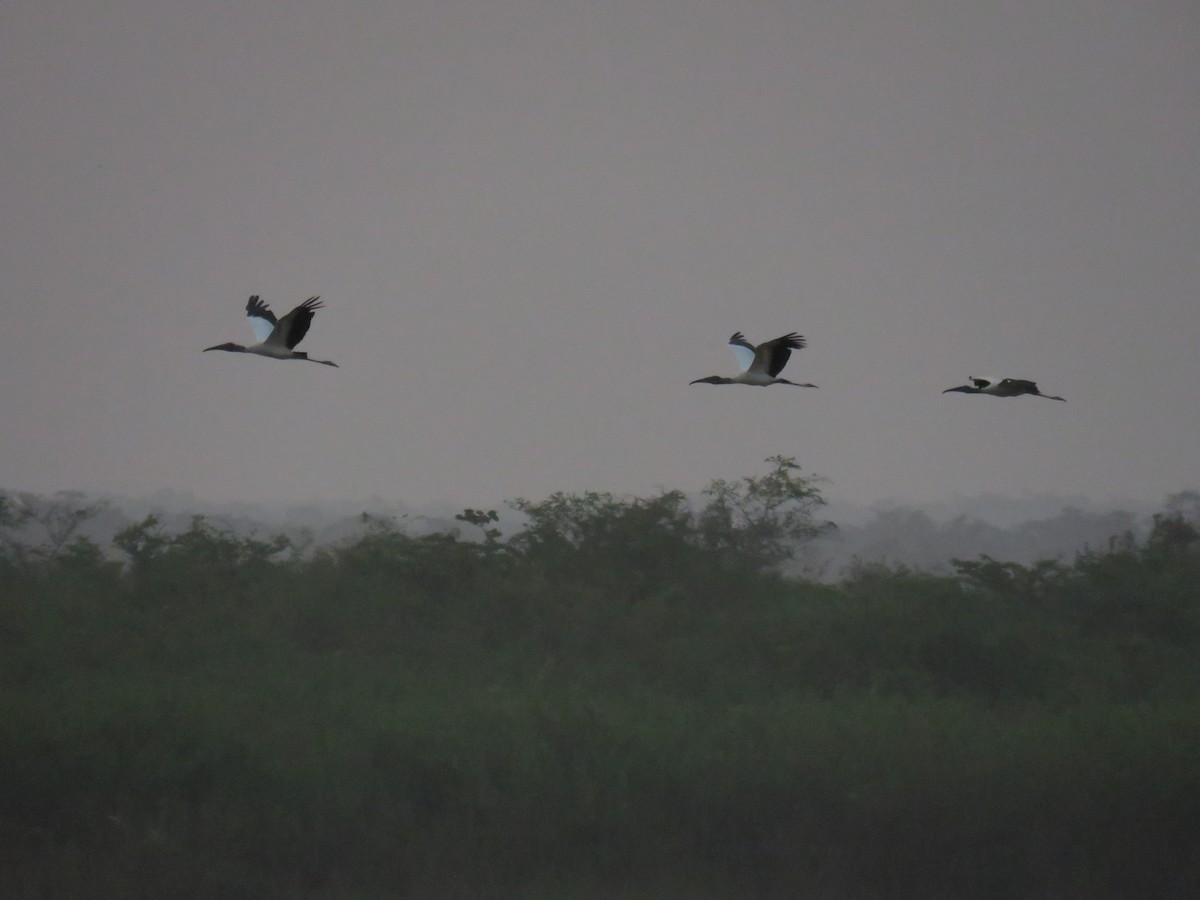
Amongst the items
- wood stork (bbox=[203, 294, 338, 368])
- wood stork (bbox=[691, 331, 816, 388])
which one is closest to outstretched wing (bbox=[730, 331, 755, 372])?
wood stork (bbox=[691, 331, 816, 388])

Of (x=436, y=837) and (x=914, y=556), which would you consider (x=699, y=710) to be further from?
(x=914, y=556)

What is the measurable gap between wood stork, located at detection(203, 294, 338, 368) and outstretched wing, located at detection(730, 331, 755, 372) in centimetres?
413

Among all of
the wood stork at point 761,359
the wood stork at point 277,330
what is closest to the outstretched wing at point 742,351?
the wood stork at point 761,359

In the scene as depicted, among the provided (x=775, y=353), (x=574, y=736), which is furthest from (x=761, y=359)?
(x=574, y=736)

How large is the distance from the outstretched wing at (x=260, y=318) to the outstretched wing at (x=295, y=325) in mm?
683

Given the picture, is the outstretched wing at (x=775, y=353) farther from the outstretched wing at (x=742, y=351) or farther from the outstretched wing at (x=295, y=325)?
the outstretched wing at (x=295, y=325)

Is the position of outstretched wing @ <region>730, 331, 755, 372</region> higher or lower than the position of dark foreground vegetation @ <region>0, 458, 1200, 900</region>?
higher

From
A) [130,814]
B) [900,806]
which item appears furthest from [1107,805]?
[130,814]

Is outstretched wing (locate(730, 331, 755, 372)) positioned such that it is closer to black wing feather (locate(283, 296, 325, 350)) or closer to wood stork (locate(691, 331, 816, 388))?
wood stork (locate(691, 331, 816, 388))

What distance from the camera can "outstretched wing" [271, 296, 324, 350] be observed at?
442 inches

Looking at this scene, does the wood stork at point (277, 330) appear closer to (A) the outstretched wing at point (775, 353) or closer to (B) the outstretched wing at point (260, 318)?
(B) the outstretched wing at point (260, 318)

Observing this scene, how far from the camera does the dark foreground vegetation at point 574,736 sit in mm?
11305

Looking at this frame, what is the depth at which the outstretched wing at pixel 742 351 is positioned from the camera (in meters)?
12.8

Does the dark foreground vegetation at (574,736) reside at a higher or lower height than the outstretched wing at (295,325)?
lower
